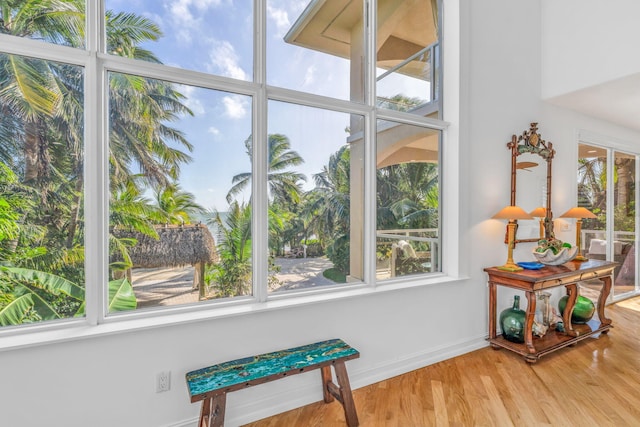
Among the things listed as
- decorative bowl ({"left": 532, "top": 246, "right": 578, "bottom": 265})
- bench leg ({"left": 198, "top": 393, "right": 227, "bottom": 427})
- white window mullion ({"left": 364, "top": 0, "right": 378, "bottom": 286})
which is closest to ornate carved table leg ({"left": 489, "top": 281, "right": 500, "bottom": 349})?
decorative bowl ({"left": 532, "top": 246, "right": 578, "bottom": 265})

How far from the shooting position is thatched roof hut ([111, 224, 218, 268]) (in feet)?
6.38

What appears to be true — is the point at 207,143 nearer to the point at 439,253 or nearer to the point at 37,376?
the point at 37,376

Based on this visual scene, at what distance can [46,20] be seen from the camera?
173 cm

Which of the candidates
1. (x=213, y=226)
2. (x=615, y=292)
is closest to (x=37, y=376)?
(x=213, y=226)

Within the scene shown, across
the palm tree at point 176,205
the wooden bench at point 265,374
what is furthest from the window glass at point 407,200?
the palm tree at point 176,205

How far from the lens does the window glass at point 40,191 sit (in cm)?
165

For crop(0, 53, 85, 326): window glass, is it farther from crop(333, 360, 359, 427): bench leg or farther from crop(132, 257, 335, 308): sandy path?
crop(333, 360, 359, 427): bench leg

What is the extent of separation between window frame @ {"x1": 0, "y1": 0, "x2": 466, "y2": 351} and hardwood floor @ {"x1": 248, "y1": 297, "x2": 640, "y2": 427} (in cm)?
71

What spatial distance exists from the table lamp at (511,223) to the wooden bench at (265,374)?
6.10ft

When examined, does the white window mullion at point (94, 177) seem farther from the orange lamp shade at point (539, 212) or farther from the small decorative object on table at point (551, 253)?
the orange lamp shade at point (539, 212)

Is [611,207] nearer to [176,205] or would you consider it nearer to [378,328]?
[378,328]

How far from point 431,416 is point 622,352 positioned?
2230mm

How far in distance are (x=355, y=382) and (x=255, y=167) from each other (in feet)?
5.63

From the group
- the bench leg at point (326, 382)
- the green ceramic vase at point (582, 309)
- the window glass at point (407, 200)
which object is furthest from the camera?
the green ceramic vase at point (582, 309)
